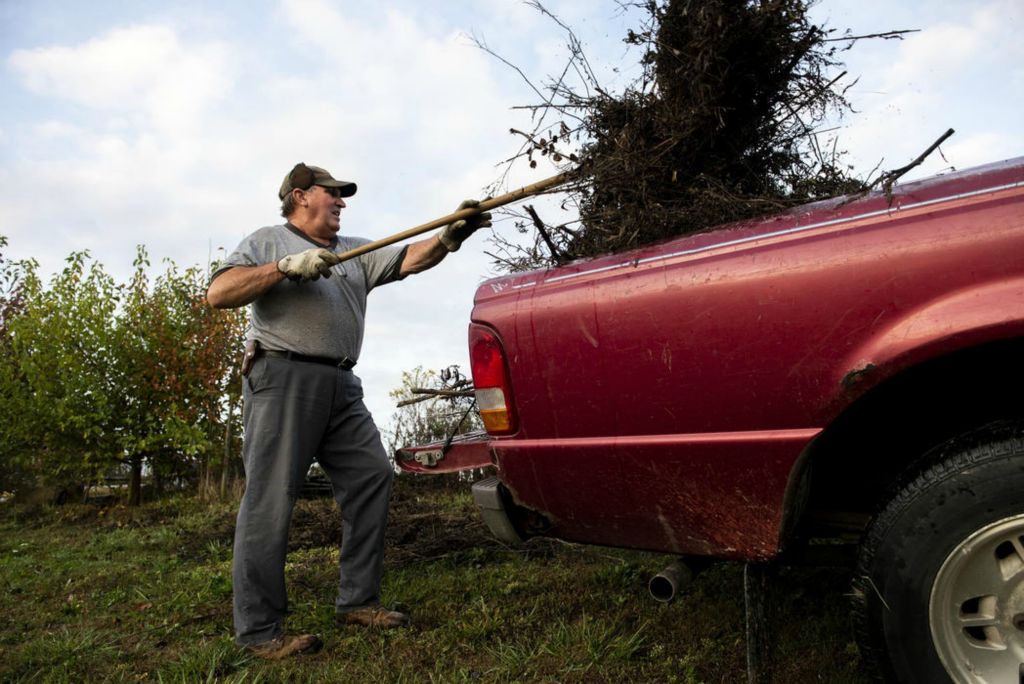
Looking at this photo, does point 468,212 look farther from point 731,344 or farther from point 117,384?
point 117,384

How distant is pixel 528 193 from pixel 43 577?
184 inches

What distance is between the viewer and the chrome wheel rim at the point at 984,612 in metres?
1.71

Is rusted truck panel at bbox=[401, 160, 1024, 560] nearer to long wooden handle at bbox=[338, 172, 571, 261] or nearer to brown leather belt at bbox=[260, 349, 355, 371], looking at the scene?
long wooden handle at bbox=[338, 172, 571, 261]

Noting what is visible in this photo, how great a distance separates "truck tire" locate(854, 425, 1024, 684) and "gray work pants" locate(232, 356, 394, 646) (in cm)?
215

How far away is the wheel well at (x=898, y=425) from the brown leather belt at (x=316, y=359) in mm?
1988

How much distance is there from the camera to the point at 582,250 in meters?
2.60

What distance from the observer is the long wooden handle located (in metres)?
2.93

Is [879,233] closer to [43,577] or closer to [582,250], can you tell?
[582,250]

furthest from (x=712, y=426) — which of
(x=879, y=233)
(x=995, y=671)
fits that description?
(x=995, y=671)

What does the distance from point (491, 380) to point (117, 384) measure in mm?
10989

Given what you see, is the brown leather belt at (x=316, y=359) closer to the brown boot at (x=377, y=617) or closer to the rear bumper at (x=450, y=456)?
the rear bumper at (x=450, y=456)

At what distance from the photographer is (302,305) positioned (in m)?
3.15

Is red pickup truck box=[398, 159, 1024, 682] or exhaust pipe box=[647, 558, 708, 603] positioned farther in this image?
exhaust pipe box=[647, 558, 708, 603]

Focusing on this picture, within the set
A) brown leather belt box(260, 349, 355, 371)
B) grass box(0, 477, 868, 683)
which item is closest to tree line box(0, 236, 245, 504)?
grass box(0, 477, 868, 683)
